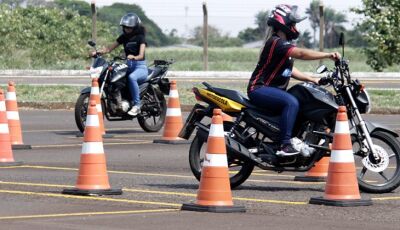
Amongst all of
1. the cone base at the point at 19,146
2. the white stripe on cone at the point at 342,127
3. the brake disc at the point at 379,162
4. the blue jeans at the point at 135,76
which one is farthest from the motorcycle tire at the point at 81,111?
the white stripe on cone at the point at 342,127

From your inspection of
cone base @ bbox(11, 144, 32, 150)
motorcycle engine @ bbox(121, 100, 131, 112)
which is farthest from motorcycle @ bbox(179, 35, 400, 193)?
motorcycle engine @ bbox(121, 100, 131, 112)

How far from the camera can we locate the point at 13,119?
18047 mm

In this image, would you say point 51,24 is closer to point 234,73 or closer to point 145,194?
point 234,73

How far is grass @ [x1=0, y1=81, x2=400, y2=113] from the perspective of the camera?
26775mm

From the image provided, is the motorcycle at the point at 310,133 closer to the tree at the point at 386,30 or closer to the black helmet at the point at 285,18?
the black helmet at the point at 285,18

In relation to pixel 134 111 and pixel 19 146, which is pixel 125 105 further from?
pixel 19 146

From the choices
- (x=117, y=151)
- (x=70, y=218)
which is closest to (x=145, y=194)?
(x=70, y=218)

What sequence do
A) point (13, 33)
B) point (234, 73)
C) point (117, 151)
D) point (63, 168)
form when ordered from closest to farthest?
point (63, 168) → point (117, 151) → point (234, 73) → point (13, 33)

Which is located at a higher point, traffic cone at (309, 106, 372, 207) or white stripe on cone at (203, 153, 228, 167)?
white stripe on cone at (203, 153, 228, 167)

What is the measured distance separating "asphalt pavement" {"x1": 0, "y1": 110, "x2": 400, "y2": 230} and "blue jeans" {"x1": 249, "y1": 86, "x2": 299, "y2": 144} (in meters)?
0.62

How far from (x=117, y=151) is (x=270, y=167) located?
4947 millimetres

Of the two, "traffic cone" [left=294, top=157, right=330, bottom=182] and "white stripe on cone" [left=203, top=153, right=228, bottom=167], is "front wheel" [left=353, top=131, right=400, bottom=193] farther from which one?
"white stripe on cone" [left=203, top=153, right=228, bottom=167]

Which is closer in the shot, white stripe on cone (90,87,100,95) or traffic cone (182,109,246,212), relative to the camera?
traffic cone (182,109,246,212)

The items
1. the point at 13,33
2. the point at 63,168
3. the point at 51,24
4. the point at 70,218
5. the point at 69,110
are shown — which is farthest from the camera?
the point at 51,24
